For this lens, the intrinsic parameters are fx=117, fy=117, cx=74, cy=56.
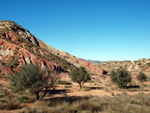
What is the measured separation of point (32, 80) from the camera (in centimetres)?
1208

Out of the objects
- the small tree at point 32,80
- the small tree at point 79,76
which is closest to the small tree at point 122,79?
the small tree at point 79,76

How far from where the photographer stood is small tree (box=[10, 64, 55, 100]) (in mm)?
11688

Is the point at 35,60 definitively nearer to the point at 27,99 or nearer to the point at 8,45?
the point at 8,45

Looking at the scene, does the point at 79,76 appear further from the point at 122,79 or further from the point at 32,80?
the point at 32,80

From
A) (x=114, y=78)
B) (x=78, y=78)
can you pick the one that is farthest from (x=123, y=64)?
(x=78, y=78)

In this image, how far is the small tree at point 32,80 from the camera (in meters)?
11.7

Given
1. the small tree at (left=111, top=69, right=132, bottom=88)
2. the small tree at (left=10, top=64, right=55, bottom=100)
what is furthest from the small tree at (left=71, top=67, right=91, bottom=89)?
the small tree at (left=10, top=64, right=55, bottom=100)

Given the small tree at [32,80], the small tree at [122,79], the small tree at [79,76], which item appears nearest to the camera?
the small tree at [32,80]

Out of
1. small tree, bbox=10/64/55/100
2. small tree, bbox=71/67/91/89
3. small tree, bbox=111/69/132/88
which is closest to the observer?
small tree, bbox=10/64/55/100

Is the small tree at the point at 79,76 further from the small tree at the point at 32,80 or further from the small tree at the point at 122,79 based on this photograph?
the small tree at the point at 32,80

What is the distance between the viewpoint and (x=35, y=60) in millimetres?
43375

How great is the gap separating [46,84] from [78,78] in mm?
14545

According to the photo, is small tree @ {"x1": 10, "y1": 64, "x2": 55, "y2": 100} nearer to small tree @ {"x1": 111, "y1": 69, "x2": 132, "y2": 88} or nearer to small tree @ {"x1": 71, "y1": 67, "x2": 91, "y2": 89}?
small tree @ {"x1": 71, "y1": 67, "x2": 91, "y2": 89}

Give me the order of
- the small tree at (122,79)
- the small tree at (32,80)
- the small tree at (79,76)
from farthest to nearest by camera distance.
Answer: the small tree at (122,79)
the small tree at (79,76)
the small tree at (32,80)
